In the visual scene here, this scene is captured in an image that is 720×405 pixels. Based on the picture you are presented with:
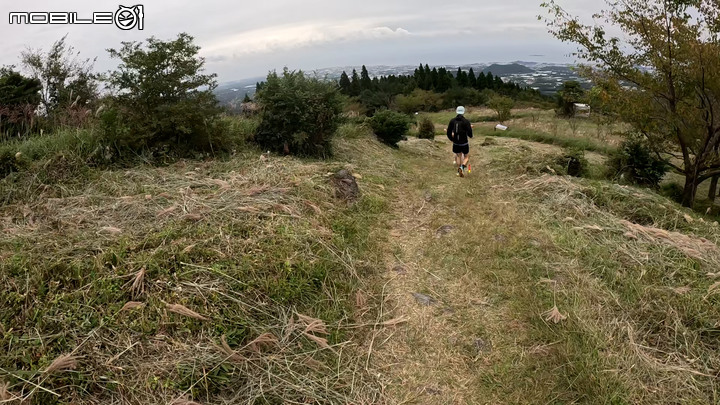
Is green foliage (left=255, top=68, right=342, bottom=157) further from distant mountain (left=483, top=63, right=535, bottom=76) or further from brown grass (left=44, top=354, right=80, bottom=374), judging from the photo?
distant mountain (left=483, top=63, right=535, bottom=76)

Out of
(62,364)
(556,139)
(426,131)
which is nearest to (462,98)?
(556,139)

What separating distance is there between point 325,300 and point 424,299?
913 millimetres

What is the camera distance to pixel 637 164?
7996 mm

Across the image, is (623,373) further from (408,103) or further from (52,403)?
(408,103)

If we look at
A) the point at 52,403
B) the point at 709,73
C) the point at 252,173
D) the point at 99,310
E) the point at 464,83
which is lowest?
the point at 52,403

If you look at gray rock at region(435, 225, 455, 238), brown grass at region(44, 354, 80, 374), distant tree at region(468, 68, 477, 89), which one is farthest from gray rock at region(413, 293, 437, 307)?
distant tree at region(468, 68, 477, 89)

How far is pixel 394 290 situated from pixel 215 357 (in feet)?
5.63

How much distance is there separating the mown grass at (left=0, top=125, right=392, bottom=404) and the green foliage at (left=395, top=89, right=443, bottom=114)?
19.3 m

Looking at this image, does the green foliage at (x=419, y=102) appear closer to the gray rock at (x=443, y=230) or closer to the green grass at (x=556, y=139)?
the green grass at (x=556, y=139)

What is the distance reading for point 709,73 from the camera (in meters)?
6.83

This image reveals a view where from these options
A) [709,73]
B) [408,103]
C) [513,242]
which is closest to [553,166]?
[709,73]

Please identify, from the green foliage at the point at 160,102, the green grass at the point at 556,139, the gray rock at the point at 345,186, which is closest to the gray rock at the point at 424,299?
the gray rock at the point at 345,186

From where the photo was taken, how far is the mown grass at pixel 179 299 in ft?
7.40

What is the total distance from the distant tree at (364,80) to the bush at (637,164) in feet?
60.1
